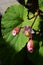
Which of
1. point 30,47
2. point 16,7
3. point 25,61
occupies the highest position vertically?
point 16,7

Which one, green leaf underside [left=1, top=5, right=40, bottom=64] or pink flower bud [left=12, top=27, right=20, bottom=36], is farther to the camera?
green leaf underside [left=1, top=5, right=40, bottom=64]

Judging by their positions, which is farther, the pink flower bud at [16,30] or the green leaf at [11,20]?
the green leaf at [11,20]

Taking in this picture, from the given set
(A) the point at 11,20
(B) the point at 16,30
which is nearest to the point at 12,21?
(A) the point at 11,20

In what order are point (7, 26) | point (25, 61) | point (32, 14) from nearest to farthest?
point (7, 26), point (32, 14), point (25, 61)

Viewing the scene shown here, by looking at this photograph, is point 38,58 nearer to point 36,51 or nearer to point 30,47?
point 36,51

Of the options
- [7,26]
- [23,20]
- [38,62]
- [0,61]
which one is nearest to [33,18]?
[23,20]

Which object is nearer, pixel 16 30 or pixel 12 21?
pixel 16 30

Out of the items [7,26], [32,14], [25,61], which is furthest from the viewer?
[25,61]

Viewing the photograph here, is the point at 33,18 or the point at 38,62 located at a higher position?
the point at 33,18

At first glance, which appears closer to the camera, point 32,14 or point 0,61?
point 32,14

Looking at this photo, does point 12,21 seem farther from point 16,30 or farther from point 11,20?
point 16,30

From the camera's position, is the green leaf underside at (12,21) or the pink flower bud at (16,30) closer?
the pink flower bud at (16,30)
